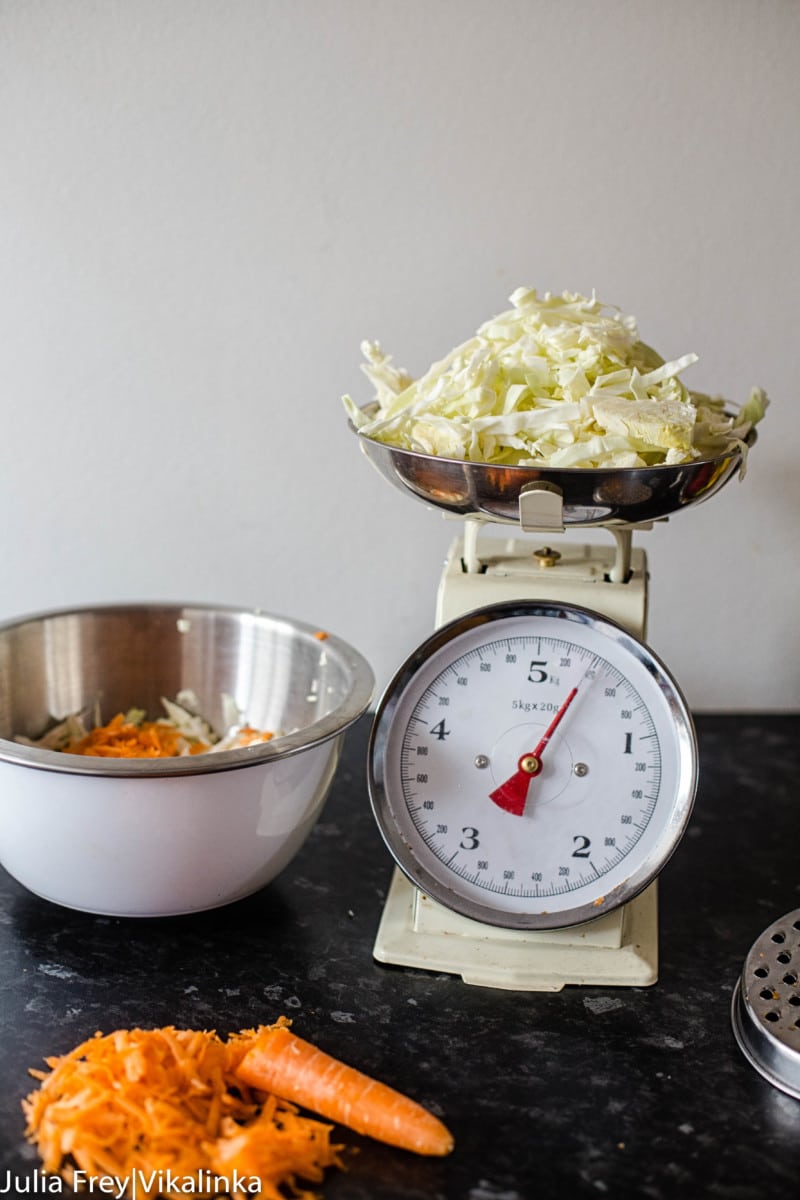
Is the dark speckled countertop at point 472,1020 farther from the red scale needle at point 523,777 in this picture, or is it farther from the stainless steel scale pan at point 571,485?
the stainless steel scale pan at point 571,485

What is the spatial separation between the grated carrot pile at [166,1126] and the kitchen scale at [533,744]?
26 cm

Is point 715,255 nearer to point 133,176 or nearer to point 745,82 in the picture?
point 745,82

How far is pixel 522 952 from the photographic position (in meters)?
1.16

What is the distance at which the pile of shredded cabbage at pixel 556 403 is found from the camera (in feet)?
3.40

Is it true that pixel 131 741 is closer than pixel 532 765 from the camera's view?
No

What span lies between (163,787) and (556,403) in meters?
0.50

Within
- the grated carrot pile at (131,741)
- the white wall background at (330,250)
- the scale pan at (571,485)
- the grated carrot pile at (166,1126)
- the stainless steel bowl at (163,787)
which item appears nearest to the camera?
the grated carrot pile at (166,1126)

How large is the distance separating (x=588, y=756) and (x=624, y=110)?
2.80ft

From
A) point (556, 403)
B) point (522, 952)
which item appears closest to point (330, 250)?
point (556, 403)

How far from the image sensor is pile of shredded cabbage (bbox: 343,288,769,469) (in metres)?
1.04

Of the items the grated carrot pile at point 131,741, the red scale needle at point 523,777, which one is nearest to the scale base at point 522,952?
the red scale needle at point 523,777

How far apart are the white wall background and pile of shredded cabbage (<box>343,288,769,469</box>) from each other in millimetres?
402

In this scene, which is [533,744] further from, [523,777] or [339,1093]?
[339,1093]

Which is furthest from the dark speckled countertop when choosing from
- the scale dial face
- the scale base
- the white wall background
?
the white wall background
